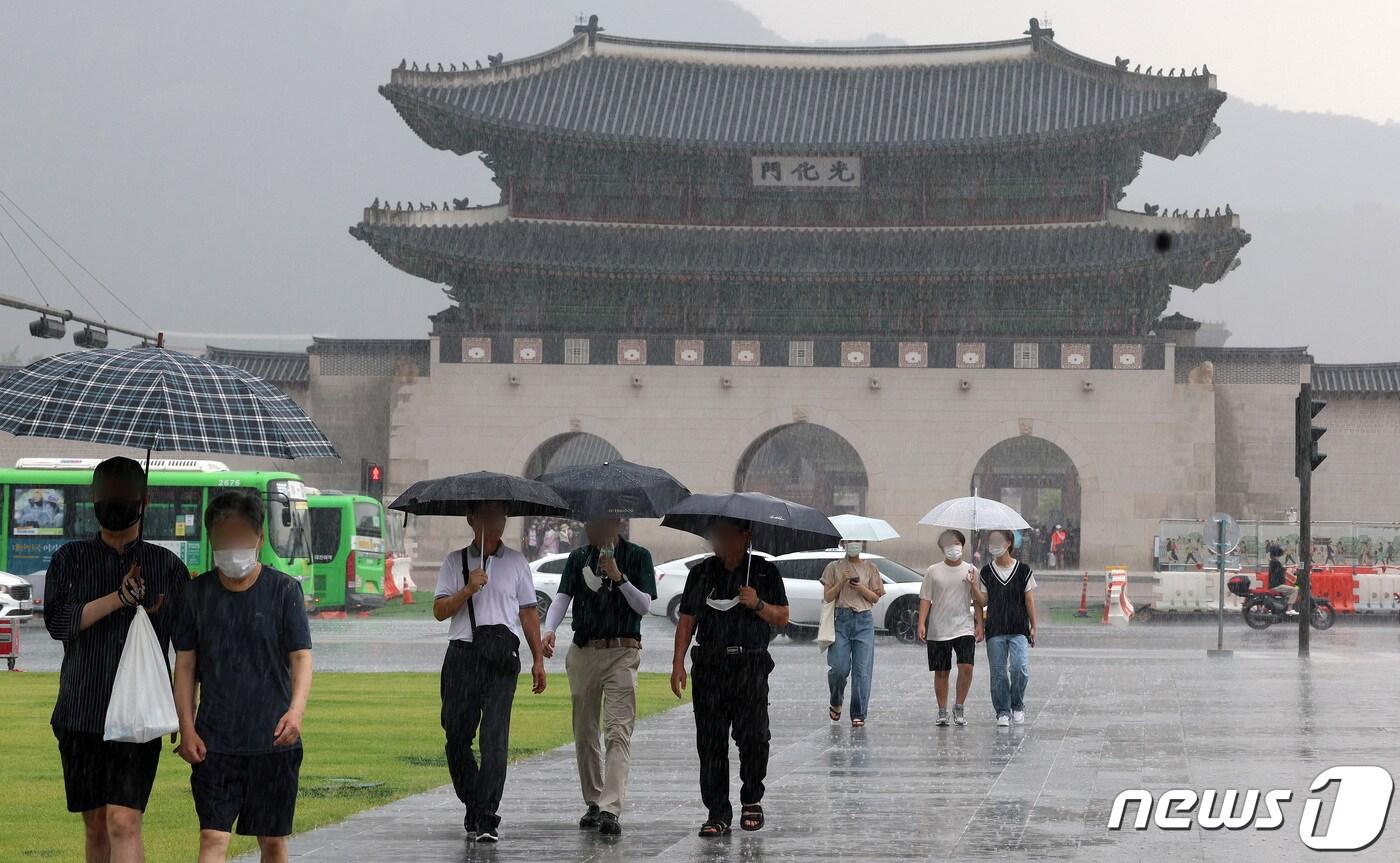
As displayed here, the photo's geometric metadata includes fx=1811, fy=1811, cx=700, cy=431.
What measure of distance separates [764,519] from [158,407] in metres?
3.15

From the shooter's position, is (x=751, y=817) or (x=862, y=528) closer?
(x=751, y=817)

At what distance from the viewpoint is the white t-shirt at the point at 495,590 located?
9.20m

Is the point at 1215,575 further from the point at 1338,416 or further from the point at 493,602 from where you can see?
the point at 493,602

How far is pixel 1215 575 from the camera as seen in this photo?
34906 millimetres

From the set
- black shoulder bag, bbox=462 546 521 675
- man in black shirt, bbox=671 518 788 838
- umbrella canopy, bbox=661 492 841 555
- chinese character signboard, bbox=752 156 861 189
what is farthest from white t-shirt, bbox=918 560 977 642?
chinese character signboard, bbox=752 156 861 189

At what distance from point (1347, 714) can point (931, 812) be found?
280 inches

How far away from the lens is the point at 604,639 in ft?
31.9

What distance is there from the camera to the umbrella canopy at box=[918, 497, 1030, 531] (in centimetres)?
1627

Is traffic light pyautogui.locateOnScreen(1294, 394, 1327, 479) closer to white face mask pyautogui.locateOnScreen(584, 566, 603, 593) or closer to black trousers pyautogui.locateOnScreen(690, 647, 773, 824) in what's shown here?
black trousers pyautogui.locateOnScreen(690, 647, 773, 824)

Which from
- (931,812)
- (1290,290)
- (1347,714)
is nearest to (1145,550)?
(1347,714)

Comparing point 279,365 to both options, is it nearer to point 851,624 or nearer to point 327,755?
point 851,624

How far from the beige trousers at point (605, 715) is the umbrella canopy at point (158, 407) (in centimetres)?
189

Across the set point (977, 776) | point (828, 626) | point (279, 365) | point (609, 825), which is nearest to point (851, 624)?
point (828, 626)

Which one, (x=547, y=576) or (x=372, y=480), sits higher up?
(x=372, y=480)
